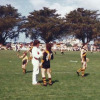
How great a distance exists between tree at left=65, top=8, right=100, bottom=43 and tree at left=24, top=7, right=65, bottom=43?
430cm

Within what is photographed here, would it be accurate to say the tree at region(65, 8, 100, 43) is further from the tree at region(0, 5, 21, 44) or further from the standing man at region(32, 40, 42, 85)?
the standing man at region(32, 40, 42, 85)

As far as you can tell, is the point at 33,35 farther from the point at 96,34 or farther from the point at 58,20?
the point at 96,34

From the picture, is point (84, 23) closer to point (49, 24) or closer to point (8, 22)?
point (49, 24)

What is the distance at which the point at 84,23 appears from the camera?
10250cm

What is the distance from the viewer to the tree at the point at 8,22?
101m

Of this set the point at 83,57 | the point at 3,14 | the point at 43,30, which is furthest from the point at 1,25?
the point at 83,57

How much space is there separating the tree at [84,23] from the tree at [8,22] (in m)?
19.7

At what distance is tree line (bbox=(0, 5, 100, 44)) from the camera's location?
10175 centimetres

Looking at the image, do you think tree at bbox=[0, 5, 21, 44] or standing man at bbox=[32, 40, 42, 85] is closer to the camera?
standing man at bbox=[32, 40, 42, 85]

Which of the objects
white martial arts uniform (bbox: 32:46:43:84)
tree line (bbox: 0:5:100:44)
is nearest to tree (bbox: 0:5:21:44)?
Answer: tree line (bbox: 0:5:100:44)

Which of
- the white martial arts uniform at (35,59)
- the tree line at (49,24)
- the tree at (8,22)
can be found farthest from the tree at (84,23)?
the white martial arts uniform at (35,59)

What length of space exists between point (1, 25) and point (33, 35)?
14657mm

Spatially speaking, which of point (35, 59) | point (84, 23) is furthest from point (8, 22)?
point (35, 59)

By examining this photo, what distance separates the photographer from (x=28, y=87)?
42.1 ft
